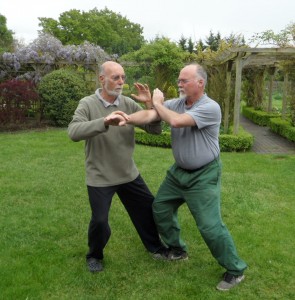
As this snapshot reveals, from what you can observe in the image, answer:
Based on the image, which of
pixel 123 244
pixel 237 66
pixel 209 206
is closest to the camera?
pixel 209 206

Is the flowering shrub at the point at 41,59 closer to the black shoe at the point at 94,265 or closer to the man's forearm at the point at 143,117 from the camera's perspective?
the black shoe at the point at 94,265

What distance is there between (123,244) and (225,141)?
20.2 ft

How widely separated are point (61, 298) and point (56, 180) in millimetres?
3625

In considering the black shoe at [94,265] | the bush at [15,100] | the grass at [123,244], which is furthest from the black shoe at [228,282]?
the bush at [15,100]

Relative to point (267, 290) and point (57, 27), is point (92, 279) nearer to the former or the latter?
point (267, 290)

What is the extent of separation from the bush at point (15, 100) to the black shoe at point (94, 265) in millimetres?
9522

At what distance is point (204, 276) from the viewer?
3643mm

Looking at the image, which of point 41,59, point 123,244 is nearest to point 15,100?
point 41,59

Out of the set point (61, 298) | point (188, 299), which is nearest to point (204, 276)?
point (188, 299)

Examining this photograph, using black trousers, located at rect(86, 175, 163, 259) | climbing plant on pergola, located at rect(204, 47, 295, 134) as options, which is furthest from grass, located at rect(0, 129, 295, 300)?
climbing plant on pergola, located at rect(204, 47, 295, 134)

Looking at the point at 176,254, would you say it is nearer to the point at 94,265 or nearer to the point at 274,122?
the point at 94,265

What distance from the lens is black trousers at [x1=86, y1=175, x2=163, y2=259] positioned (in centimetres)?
341

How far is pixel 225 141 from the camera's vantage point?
9.91m

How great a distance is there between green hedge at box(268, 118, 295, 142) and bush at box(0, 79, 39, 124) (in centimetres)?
797
